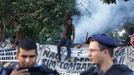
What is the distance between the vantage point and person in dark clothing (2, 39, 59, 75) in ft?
16.2

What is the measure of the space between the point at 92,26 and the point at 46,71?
37.3 metres

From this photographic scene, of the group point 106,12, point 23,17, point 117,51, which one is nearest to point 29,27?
point 23,17

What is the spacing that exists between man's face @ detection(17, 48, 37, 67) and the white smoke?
99.2ft

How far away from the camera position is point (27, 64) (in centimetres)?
502

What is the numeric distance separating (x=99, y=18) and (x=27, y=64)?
37448 millimetres

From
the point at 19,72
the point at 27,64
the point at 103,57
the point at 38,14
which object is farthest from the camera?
the point at 38,14

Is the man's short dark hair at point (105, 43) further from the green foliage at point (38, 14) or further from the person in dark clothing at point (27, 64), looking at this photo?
the green foliage at point (38, 14)

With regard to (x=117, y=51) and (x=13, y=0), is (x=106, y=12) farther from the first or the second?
(x=117, y=51)

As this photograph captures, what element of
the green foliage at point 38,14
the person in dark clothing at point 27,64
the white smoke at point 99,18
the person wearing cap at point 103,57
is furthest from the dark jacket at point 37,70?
the white smoke at point 99,18

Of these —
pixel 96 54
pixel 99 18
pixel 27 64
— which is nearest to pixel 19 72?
pixel 27 64

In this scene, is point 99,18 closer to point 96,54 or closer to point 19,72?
point 19,72

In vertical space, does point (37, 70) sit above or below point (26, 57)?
below

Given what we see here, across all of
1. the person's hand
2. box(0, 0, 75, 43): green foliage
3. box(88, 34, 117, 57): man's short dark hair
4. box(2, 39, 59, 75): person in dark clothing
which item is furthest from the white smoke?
box(88, 34, 117, 57): man's short dark hair

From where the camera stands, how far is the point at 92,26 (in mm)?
42312
